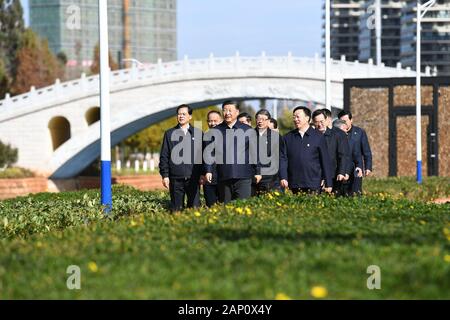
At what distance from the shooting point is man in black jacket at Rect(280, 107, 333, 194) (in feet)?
49.4

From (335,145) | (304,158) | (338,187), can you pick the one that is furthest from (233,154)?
(338,187)

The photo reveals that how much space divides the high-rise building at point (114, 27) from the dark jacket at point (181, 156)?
121 meters

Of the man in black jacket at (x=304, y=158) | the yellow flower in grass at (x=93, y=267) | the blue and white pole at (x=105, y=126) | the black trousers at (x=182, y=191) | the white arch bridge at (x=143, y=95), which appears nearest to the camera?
the yellow flower in grass at (x=93, y=267)

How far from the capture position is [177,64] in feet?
175

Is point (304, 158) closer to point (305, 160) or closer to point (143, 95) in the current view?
point (305, 160)

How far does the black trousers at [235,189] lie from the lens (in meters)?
14.9

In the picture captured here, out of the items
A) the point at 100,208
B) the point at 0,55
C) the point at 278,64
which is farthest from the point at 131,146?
the point at 100,208

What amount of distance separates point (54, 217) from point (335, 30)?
442 ft

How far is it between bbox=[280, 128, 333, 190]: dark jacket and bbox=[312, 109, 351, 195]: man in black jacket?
76cm

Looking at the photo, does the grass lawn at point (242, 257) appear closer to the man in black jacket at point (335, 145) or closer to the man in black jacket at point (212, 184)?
the man in black jacket at point (212, 184)

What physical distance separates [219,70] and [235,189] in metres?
34.3

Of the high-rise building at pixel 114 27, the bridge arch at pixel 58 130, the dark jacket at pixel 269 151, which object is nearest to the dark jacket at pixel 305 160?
the dark jacket at pixel 269 151

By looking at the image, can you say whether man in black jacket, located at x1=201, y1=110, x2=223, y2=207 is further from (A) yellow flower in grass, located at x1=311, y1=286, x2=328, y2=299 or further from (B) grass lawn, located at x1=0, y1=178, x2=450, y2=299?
(A) yellow flower in grass, located at x1=311, y1=286, x2=328, y2=299

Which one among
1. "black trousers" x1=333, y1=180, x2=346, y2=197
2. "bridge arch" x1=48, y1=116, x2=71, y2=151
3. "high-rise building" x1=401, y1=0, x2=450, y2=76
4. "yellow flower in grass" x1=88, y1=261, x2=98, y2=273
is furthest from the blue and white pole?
"high-rise building" x1=401, y1=0, x2=450, y2=76
